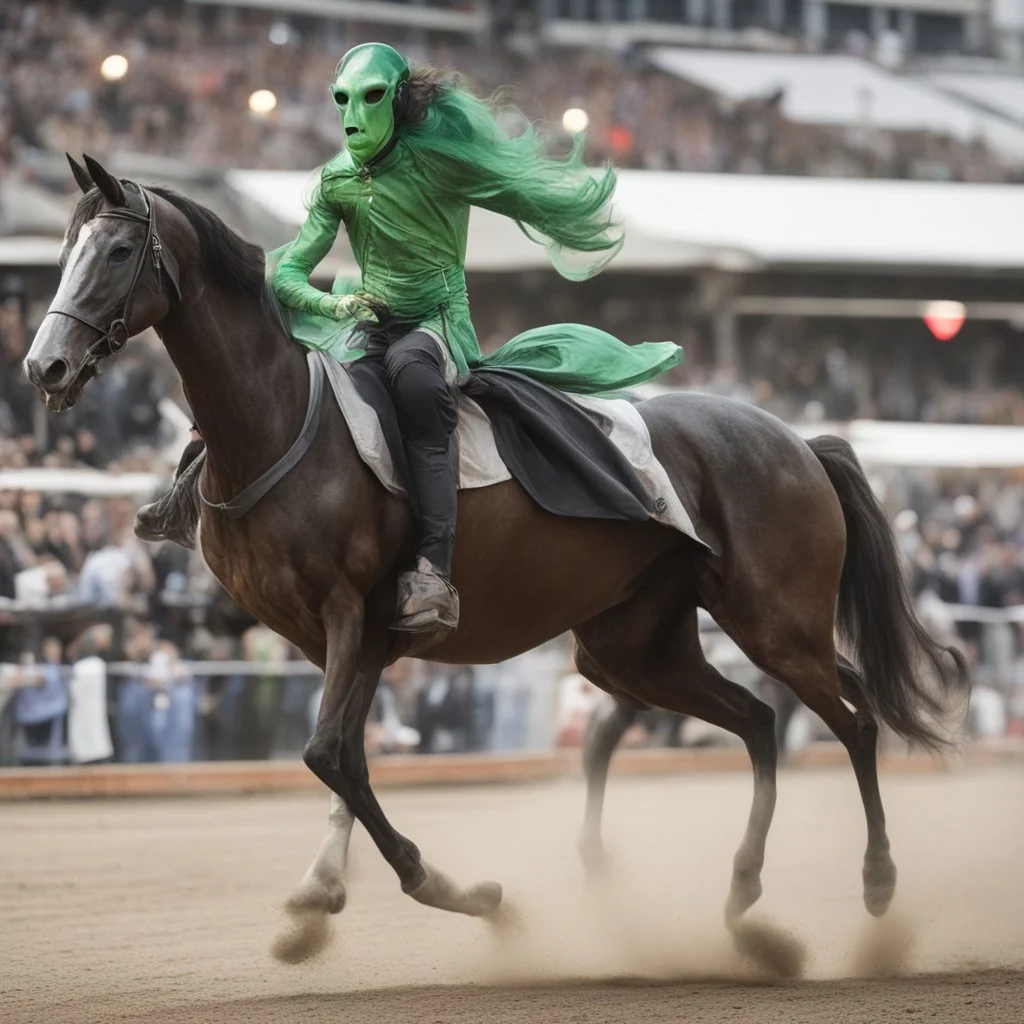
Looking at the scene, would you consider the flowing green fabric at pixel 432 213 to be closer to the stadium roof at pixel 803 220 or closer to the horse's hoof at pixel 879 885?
the horse's hoof at pixel 879 885

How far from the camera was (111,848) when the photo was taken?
9977 millimetres

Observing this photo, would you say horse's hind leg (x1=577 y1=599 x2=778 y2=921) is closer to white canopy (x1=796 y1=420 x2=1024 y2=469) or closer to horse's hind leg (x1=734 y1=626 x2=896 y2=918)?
horse's hind leg (x1=734 y1=626 x2=896 y2=918)

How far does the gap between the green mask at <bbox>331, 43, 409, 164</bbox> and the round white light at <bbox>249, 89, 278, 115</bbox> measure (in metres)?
15.8

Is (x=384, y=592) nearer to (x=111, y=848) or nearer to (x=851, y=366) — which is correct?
(x=111, y=848)

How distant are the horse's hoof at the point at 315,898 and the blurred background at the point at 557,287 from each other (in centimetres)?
278

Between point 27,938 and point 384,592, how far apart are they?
2.17 meters

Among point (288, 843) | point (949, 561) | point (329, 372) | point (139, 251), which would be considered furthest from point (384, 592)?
point (949, 561)

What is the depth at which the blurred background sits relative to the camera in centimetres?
1288

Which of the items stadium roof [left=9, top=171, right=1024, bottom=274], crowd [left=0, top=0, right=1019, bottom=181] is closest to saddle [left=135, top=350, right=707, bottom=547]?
crowd [left=0, top=0, right=1019, bottom=181]

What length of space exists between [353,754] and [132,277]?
168cm

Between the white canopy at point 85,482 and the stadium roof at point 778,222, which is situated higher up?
the stadium roof at point 778,222

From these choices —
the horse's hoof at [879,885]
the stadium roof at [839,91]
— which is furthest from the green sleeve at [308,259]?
the stadium roof at [839,91]

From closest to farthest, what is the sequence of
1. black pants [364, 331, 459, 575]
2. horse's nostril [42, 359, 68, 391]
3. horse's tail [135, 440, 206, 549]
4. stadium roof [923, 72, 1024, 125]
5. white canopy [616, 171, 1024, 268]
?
horse's nostril [42, 359, 68, 391], black pants [364, 331, 459, 575], horse's tail [135, 440, 206, 549], white canopy [616, 171, 1024, 268], stadium roof [923, 72, 1024, 125]

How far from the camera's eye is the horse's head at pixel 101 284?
538 cm
